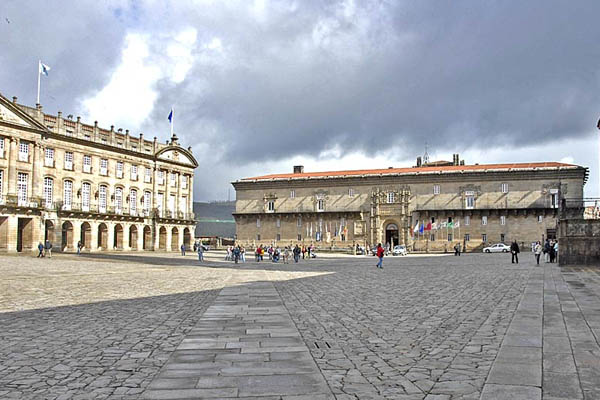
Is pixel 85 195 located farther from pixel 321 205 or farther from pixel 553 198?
pixel 553 198

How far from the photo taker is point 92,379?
5391 mm

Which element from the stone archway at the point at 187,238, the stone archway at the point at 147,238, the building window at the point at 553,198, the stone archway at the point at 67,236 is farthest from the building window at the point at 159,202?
the building window at the point at 553,198

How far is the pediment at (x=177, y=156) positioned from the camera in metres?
63.2

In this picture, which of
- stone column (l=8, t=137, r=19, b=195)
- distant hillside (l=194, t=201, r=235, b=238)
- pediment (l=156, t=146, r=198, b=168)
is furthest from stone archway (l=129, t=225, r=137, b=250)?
distant hillside (l=194, t=201, r=235, b=238)

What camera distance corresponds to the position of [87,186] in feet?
179

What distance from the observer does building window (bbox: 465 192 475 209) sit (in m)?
65.0

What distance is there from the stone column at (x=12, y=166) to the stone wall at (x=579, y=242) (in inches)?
1606

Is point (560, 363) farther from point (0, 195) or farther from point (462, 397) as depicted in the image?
point (0, 195)

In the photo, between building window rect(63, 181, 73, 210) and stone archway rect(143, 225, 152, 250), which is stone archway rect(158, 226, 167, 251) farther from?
building window rect(63, 181, 73, 210)

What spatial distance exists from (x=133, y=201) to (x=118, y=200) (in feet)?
7.04

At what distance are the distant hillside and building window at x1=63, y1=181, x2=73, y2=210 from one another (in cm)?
4980

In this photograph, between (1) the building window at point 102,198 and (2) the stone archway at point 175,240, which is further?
(2) the stone archway at point 175,240

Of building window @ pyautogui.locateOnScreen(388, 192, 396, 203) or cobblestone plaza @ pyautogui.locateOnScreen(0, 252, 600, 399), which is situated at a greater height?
building window @ pyautogui.locateOnScreen(388, 192, 396, 203)

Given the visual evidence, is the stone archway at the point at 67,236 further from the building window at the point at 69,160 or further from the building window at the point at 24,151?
the building window at the point at 24,151
